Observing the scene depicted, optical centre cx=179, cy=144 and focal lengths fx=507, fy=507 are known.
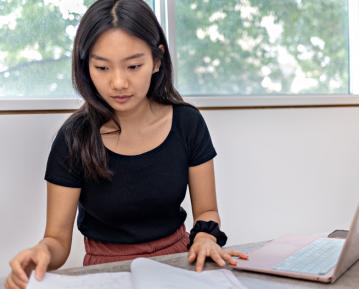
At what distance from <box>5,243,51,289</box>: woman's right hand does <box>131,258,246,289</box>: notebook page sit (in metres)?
0.15

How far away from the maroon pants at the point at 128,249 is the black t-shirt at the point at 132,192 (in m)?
0.01

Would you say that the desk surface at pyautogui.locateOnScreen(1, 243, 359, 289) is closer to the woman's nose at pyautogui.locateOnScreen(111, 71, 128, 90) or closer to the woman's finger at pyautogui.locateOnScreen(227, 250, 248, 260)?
the woman's finger at pyautogui.locateOnScreen(227, 250, 248, 260)

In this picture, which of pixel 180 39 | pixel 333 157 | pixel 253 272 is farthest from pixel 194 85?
pixel 253 272

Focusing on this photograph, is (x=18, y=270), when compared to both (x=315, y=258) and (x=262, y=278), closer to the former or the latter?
(x=262, y=278)

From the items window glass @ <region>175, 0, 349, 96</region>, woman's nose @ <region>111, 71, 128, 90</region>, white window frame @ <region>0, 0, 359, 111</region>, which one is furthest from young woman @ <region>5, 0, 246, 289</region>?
window glass @ <region>175, 0, 349, 96</region>

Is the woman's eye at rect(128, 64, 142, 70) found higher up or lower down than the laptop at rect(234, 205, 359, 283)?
higher up

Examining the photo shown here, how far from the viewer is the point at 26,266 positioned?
861 millimetres

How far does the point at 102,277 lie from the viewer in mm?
796

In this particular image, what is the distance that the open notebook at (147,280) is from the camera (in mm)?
745

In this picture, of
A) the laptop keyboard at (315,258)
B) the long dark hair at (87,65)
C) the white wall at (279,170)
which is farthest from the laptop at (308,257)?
the white wall at (279,170)

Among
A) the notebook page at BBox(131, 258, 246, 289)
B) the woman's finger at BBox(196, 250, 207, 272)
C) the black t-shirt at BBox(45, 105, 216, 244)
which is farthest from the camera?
the black t-shirt at BBox(45, 105, 216, 244)

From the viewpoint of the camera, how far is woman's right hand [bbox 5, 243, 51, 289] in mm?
815

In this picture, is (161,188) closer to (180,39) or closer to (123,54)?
(123,54)

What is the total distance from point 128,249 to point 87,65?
1.45 ft
